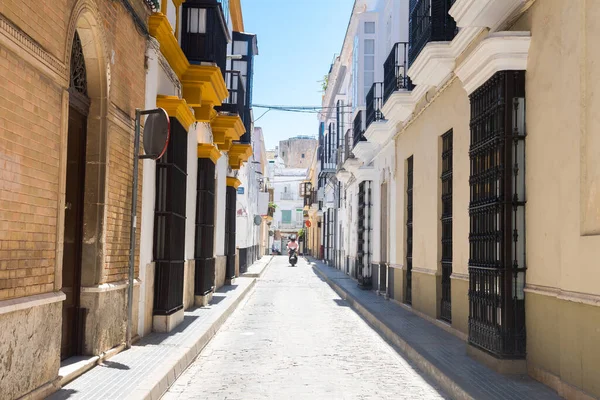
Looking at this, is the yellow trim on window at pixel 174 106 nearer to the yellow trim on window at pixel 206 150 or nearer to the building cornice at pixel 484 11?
the yellow trim on window at pixel 206 150

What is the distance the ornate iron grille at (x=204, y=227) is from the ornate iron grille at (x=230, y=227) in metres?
5.18

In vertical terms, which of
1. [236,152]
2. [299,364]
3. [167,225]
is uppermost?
[236,152]

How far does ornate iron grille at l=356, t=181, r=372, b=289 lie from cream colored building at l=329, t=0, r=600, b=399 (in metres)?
9.54

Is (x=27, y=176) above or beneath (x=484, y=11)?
beneath

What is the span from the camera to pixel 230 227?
70.3ft

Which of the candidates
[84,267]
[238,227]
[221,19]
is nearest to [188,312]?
[221,19]

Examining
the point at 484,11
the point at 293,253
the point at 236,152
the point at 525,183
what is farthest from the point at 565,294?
the point at 293,253

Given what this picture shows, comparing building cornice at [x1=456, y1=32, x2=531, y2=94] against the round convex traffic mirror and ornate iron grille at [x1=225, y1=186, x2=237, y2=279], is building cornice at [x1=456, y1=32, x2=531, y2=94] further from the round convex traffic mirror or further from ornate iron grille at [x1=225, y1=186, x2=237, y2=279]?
ornate iron grille at [x1=225, y1=186, x2=237, y2=279]

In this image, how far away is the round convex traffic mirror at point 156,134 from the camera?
7.78 metres

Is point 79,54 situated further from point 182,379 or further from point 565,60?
point 565,60

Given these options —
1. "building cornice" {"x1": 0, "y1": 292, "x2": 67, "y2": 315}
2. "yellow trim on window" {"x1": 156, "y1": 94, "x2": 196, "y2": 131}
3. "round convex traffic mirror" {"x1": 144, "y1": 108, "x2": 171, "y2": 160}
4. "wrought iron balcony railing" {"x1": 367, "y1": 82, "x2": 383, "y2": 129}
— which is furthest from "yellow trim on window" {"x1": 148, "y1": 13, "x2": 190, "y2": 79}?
"wrought iron balcony railing" {"x1": 367, "y1": 82, "x2": 383, "y2": 129}

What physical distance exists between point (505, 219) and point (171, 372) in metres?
3.73

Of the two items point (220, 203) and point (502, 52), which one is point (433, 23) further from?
point (220, 203)

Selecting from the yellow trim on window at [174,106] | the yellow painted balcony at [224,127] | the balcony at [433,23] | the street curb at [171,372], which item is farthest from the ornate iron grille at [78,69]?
the yellow painted balcony at [224,127]
